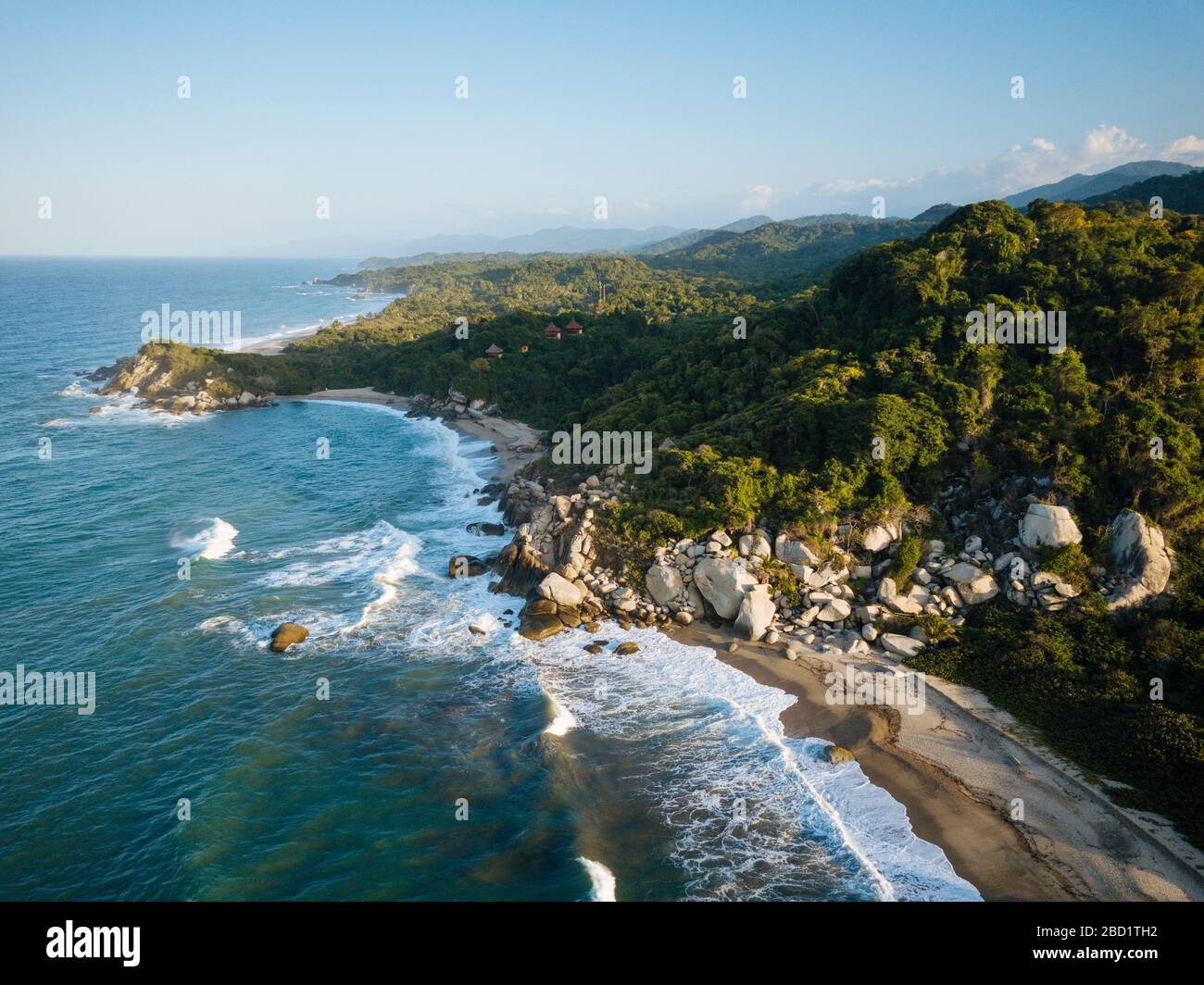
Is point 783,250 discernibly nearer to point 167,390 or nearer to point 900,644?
point 167,390

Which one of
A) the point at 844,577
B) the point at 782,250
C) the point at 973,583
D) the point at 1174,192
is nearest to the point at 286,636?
the point at 844,577

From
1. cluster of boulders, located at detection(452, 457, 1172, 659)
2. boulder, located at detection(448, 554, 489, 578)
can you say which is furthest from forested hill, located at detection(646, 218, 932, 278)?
boulder, located at detection(448, 554, 489, 578)

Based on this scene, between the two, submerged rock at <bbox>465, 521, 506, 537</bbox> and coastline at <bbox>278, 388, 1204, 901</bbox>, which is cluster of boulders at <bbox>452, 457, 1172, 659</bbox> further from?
submerged rock at <bbox>465, 521, 506, 537</bbox>

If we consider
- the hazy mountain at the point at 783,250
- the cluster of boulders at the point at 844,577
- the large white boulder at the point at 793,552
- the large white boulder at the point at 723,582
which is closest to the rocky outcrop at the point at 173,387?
the cluster of boulders at the point at 844,577

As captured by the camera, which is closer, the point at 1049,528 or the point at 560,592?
the point at 1049,528

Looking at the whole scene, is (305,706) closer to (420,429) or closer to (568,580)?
(568,580)

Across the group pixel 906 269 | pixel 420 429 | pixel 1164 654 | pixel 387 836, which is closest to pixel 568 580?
pixel 387 836

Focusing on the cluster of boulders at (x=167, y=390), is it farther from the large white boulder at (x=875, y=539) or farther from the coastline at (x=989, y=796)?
the large white boulder at (x=875, y=539)
